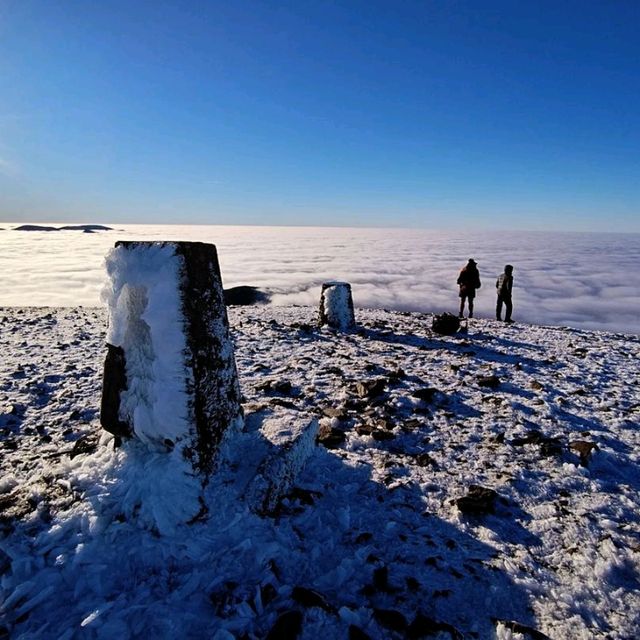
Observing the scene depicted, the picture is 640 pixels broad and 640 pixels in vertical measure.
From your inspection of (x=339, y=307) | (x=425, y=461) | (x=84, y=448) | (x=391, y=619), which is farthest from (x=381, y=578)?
(x=339, y=307)

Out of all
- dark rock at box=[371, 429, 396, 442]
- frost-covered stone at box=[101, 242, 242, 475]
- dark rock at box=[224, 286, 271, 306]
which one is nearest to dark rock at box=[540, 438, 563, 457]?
dark rock at box=[371, 429, 396, 442]

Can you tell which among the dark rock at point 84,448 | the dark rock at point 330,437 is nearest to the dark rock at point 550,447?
the dark rock at point 330,437

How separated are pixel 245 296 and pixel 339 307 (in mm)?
14790

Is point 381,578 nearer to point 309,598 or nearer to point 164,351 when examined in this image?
point 309,598

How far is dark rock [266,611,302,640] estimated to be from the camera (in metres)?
1.95

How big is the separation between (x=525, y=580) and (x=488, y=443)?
199 cm

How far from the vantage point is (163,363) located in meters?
2.89

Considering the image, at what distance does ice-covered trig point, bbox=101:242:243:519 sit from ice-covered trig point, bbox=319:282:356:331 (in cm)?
706

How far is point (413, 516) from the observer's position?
10.3 ft

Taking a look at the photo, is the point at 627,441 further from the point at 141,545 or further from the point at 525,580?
the point at 141,545

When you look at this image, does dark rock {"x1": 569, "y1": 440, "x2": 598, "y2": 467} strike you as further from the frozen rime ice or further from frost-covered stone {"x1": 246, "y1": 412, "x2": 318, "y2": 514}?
the frozen rime ice

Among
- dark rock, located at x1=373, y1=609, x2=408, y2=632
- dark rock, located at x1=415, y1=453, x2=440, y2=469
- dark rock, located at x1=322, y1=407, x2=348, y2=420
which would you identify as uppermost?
dark rock, located at x1=373, y1=609, x2=408, y2=632

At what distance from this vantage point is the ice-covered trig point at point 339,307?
32.9 feet

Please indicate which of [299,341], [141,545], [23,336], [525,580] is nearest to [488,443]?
[525,580]
